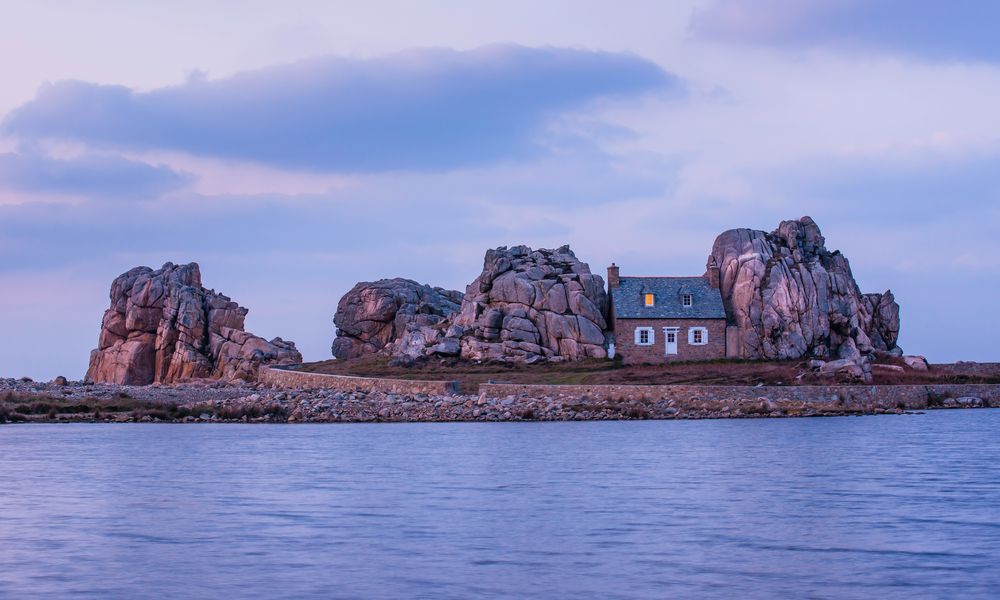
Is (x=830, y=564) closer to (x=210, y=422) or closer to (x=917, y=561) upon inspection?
(x=917, y=561)

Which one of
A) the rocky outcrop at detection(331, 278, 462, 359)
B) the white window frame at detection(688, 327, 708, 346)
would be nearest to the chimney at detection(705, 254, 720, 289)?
the white window frame at detection(688, 327, 708, 346)

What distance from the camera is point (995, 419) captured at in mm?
48688

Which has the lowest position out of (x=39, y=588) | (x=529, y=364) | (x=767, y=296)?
(x=39, y=588)

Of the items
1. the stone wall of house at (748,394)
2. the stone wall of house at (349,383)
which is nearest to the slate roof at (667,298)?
the stone wall of house at (748,394)

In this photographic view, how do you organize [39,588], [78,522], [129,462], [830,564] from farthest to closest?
[129,462]
[78,522]
[830,564]
[39,588]

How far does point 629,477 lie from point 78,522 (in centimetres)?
1249

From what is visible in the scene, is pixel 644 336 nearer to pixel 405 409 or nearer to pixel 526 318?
pixel 526 318

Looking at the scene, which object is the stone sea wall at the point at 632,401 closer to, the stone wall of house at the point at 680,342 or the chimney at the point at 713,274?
the stone wall of house at the point at 680,342

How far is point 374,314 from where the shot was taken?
7794cm

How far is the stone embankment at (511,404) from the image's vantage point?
49.2 metres

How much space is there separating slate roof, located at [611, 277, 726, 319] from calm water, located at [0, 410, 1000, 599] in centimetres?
2493

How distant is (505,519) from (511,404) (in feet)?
99.0

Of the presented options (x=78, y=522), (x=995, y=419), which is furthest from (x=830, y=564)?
(x=995, y=419)

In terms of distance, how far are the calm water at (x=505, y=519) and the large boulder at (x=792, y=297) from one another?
77.2ft
